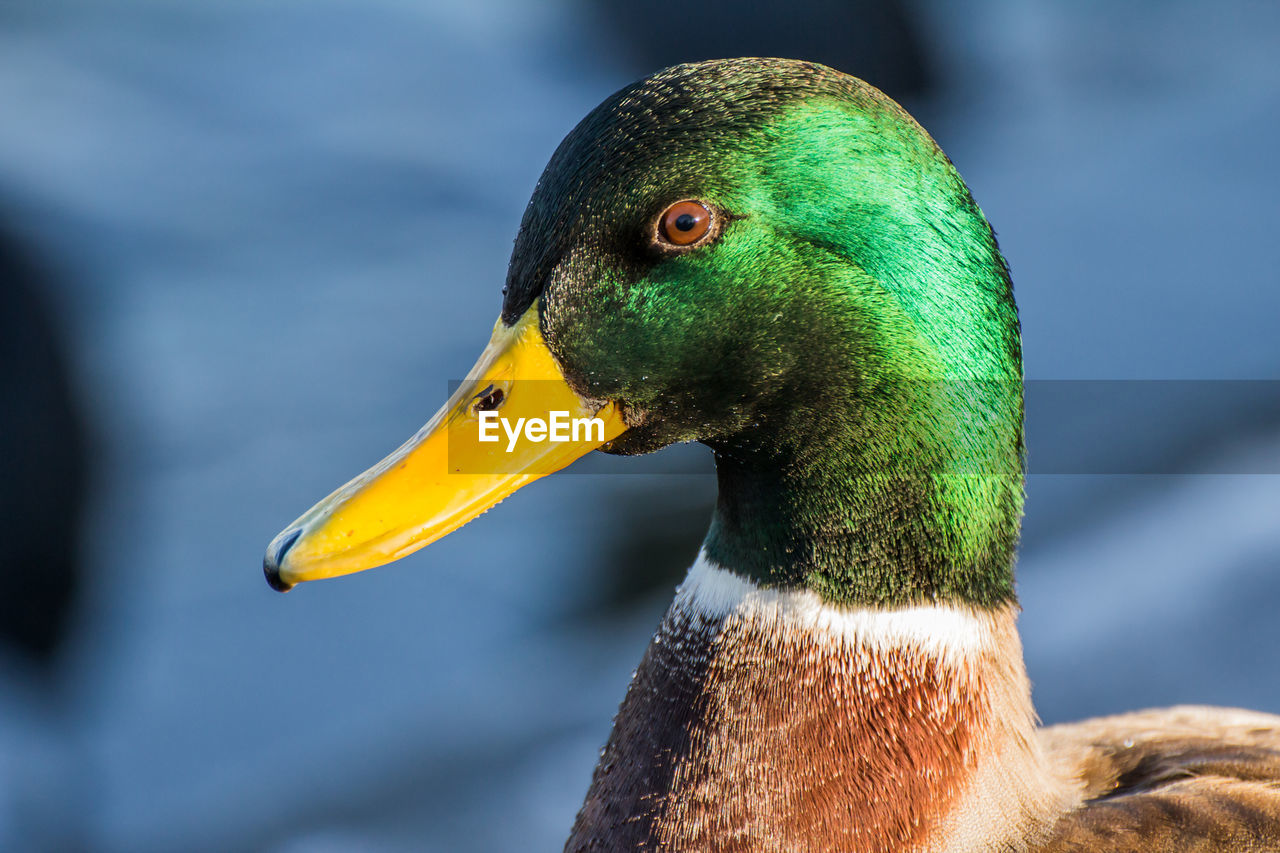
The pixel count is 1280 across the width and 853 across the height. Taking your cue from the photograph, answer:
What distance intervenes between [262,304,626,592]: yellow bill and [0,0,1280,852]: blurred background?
3.85ft

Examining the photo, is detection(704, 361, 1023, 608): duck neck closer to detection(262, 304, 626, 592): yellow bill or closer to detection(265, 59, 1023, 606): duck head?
detection(265, 59, 1023, 606): duck head

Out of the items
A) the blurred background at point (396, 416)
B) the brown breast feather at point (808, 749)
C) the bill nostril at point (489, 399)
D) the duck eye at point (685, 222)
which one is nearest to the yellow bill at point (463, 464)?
the bill nostril at point (489, 399)

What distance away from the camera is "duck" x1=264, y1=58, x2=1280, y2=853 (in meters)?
1.08

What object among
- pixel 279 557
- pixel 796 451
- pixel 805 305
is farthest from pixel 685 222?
pixel 279 557

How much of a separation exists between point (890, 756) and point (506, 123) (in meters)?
2.75

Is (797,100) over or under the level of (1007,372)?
over

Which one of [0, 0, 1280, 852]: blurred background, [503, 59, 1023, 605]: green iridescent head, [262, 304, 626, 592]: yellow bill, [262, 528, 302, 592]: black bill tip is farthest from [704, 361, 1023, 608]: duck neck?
[0, 0, 1280, 852]: blurred background

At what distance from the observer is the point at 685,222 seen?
3.52 ft

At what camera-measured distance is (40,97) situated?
3.42 metres

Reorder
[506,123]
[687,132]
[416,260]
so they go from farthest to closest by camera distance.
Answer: [506,123] < [416,260] < [687,132]

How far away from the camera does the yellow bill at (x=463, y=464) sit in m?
1.14

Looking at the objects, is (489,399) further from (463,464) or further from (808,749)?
(808,749)

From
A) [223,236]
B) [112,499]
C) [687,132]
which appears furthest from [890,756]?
[223,236]

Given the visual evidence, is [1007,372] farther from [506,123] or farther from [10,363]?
[506,123]
